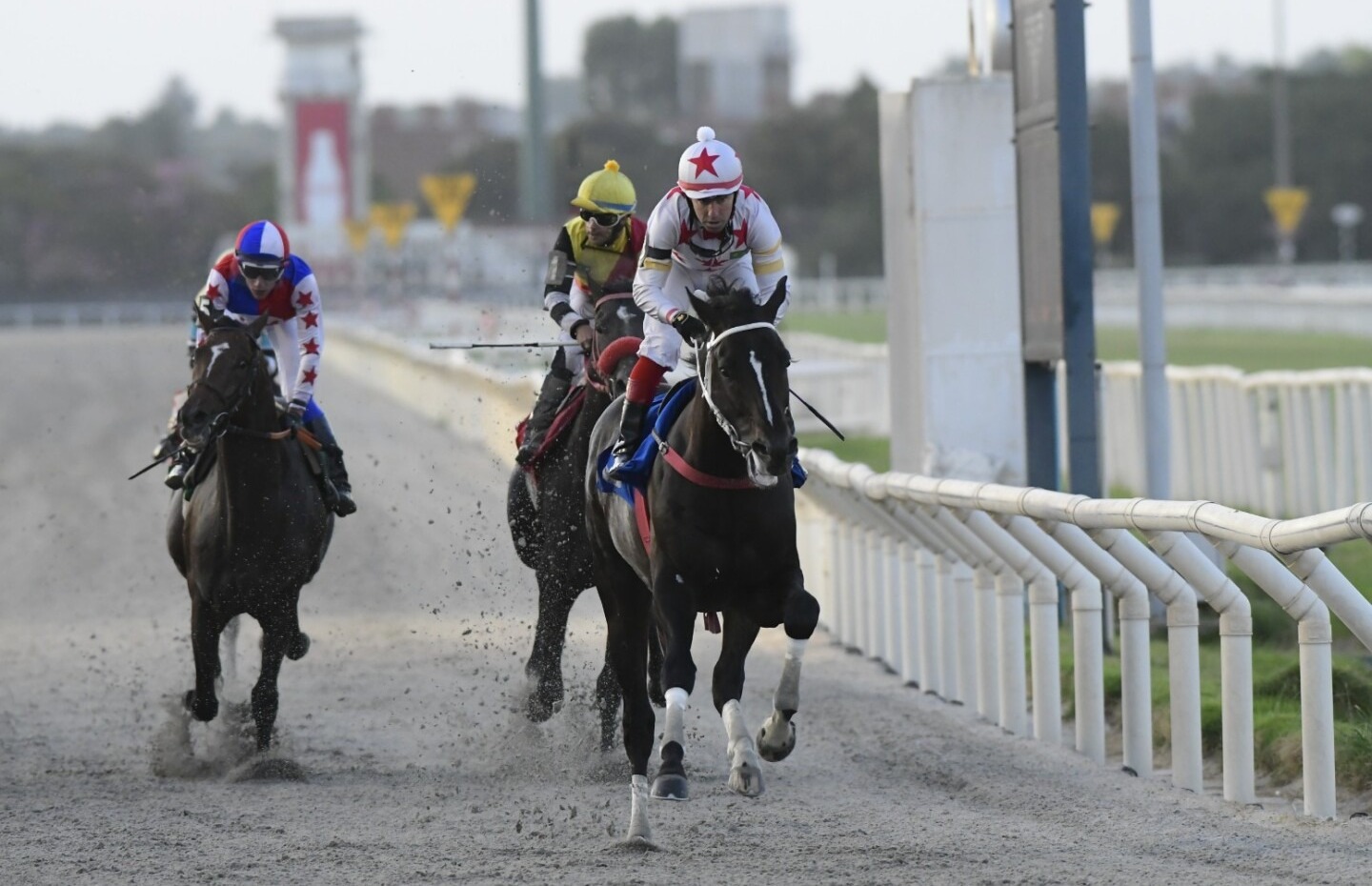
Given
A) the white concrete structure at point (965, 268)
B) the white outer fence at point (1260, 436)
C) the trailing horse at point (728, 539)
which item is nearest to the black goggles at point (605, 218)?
the trailing horse at point (728, 539)

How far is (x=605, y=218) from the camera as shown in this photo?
8094 millimetres

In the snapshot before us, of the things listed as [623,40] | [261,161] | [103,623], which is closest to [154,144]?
[261,161]

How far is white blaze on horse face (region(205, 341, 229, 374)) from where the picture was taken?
7648 millimetres

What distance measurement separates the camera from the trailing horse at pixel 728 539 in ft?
18.9

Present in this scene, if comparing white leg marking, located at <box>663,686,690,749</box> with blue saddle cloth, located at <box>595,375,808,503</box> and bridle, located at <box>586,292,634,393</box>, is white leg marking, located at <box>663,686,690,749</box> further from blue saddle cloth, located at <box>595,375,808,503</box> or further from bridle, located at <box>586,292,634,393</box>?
bridle, located at <box>586,292,634,393</box>

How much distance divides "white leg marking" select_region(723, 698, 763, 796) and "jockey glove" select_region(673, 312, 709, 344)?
1011mm

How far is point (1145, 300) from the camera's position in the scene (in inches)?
403

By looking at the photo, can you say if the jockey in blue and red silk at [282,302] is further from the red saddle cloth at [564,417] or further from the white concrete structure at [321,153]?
the white concrete structure at [321,153]

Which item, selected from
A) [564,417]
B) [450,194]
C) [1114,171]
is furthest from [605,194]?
[1114,171]

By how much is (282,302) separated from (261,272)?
39cm

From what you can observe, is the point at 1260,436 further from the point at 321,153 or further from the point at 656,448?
the point at 321,153

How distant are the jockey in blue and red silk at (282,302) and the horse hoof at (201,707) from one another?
85 centimetres

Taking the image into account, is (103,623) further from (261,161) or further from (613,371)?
(261,161)

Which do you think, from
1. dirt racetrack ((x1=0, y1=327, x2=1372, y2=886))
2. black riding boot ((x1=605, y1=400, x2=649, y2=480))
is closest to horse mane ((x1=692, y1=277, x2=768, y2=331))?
black riding boot ((x1=605, y1=400, x2=649, y2=480))
